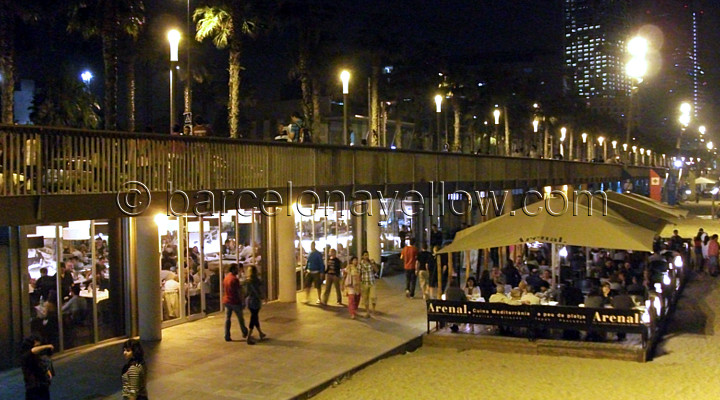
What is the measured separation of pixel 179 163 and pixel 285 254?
269 inches

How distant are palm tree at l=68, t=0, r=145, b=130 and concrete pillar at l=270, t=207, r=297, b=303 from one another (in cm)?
498

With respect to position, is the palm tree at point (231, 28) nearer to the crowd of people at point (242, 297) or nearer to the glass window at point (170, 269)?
the glass window at point (170, 269)

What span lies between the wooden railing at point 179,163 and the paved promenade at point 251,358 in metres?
3.14

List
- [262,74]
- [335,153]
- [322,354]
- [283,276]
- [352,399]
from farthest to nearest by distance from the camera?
[262,74], [283,276], [335,153], [322,354], [352,399]

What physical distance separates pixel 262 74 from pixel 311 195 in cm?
3234

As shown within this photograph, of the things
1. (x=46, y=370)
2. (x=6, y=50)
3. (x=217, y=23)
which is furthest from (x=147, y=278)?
(x=6, y=50)

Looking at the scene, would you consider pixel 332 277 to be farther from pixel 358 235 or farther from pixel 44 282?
pixel 44 282

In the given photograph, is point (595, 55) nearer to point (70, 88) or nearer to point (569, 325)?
point (70, 88)

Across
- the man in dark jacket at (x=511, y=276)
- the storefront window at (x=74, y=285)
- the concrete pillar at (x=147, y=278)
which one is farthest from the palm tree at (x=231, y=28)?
the man in dark jacket at (x=511, y=276)

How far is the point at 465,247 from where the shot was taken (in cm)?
1639

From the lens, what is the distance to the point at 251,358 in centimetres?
1370

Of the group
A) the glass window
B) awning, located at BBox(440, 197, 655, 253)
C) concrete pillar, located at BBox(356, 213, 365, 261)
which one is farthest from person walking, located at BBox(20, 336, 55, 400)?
concrete pillar, located at BBox(356, 213, 365, 261)

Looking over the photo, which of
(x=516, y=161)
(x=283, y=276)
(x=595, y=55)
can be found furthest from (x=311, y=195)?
(x=595, y=55)

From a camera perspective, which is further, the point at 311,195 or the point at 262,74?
the point at 262,74
